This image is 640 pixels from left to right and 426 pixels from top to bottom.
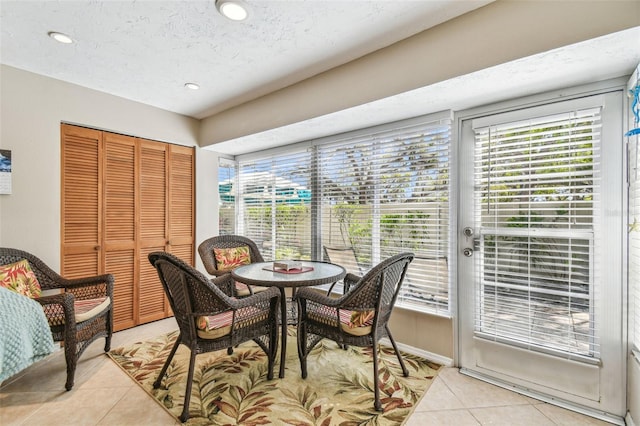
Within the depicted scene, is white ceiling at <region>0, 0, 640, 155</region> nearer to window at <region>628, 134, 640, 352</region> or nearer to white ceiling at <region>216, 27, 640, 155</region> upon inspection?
white ceiling at <region>216, 27, 640, 155</region>

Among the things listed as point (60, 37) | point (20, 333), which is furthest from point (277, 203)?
point (20, 333)

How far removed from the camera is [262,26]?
1959mm

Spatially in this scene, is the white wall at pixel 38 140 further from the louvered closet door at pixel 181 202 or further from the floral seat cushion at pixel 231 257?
the floral seat cushion at pixel 231 257

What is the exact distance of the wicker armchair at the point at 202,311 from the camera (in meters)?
1.81

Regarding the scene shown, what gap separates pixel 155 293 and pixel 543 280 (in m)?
3.84

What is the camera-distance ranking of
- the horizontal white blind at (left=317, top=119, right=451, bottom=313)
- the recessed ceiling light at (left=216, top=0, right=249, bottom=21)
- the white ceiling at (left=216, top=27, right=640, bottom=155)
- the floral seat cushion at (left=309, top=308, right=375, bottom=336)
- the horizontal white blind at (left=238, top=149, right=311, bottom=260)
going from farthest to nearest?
the horizontal white blind at (left=238, top=149, right=311, bottom=260) → the horizontal white blind at (left=317, top=119, right=451, bottom=313) → the floral seat cushion at (left=309, top=308, right=375, bottom=336) → the recessed ceiling light at (left=216, top=0, right=249, bottom=21) → the white ceiling at (left=216, top=27, right=640, bottom=155)

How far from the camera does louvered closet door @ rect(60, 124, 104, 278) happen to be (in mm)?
2842

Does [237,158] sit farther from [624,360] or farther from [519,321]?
[624,360]

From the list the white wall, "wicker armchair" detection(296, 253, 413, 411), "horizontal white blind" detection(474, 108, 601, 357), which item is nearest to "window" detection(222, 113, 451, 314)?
"horizontal white blind" detection(474, 108, 601, 357)

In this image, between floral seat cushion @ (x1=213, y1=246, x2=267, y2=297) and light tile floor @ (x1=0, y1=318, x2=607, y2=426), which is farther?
floral seat cushion @ (x1=213, y1=246, x2=267, y2=297)

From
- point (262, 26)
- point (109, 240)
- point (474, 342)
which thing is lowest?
point (474, 342)

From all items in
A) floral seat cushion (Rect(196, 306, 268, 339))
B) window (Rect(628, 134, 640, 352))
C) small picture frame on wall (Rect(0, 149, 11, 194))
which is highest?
small picture frame on wall (Rect(0, 149, 11, 194))

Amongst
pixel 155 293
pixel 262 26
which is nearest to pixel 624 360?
pixel 262 26

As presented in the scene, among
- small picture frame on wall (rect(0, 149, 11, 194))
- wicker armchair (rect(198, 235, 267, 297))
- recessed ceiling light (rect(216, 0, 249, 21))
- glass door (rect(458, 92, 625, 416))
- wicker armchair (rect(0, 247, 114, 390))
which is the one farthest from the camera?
wicker armchair (rect(198, 235, 267, 297))
